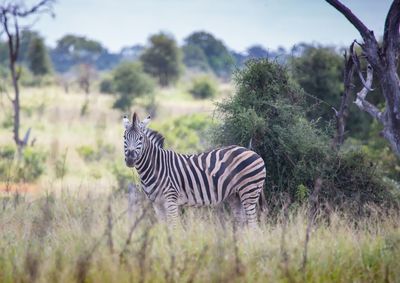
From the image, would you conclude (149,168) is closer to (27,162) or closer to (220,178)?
(220,178)

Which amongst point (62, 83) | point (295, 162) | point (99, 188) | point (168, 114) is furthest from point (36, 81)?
point (295, 162)

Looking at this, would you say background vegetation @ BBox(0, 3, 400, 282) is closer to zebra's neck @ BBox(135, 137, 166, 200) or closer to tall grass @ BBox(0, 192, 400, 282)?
tall grass @ BBox(0, 192, 400, 282)

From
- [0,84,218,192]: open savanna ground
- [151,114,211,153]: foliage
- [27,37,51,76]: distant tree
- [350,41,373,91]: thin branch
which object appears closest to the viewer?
[350,41,373,91]: thin branch

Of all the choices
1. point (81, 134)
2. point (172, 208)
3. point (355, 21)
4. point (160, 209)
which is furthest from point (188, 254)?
point (81, 134)

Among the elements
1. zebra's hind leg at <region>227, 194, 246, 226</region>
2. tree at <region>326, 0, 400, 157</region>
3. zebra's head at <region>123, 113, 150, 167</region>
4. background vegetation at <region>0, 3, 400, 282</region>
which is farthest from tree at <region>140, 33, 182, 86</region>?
tree at <region>326, 0, 400, 157</region>

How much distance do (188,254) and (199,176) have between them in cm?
315

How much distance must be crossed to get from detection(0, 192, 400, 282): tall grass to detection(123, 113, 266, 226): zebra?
5.88 ft

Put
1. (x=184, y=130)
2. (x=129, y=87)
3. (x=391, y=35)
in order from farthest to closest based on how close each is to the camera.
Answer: (x=129, y=87), (x=184, y=130), (x=391, y=35)

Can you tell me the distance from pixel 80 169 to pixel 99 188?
262 inches

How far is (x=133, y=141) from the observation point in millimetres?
10617

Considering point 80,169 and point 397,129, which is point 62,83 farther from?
point 397,129

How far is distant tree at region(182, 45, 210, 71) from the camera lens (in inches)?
3628

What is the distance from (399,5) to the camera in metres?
10.2

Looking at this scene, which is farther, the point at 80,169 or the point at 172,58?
the point at 172,58
